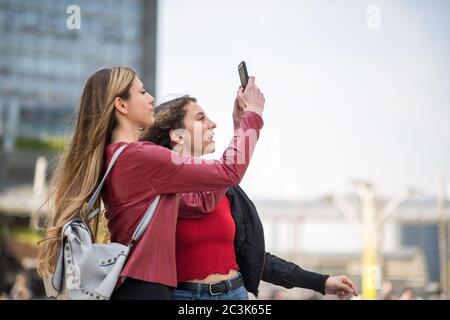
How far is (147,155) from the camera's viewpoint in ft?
7.93

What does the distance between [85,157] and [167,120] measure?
1.80 feet

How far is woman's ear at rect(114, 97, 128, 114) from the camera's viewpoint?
2.56m

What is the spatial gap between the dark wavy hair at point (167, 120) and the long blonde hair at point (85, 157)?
0.41 meters

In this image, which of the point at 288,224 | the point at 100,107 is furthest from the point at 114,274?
the point at 288,224

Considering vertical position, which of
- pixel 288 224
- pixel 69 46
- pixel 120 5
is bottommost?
pixel 288 224

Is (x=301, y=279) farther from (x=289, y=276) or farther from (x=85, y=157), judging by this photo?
(x=85, y=157)

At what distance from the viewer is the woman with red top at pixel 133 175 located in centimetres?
233

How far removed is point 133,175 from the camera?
→ 95.7 inches

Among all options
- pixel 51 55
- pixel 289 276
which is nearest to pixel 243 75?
pixel 289 276

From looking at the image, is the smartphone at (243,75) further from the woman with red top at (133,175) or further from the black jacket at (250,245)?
the black jacket at (250,245)

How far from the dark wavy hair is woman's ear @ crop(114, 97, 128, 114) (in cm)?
42

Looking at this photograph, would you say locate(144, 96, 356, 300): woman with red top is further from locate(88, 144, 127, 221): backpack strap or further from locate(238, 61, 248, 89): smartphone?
locate(88, 144, 127, 221): backpack strap
